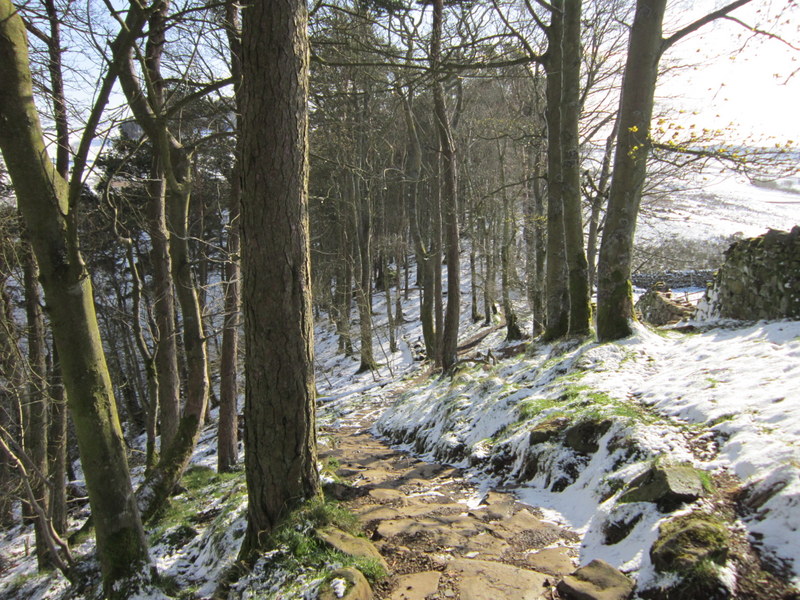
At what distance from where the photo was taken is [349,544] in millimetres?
3049

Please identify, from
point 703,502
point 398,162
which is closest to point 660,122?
point 703,502

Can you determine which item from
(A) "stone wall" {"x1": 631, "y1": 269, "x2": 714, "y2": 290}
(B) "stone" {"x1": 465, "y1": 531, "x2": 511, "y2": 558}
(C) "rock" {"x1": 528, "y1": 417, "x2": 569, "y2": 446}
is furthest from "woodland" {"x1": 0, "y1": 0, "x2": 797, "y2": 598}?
(A) "stone wall" {"x1": 631, "y1": 269, "x2": 714, "y2": 290}

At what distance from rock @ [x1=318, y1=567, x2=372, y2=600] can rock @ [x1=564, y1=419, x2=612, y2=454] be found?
240 cm

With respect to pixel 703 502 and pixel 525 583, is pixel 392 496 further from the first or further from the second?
pixel 703 502

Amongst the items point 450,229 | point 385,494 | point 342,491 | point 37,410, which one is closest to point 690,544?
point 385,494

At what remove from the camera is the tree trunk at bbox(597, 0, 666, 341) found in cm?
634

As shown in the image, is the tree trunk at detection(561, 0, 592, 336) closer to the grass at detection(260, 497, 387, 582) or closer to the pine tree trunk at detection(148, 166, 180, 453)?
the grass at detection(260, 497, 387, 582)

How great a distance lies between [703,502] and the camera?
9.11ft

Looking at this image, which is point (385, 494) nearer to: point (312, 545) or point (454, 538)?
point (454, 538)

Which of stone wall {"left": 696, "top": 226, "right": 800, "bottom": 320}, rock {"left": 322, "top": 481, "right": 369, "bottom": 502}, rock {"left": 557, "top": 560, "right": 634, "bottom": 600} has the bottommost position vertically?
rock {"left": 322, "top": 481, "right": 369, "bottom": 502}

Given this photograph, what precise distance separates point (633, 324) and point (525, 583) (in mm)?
4972

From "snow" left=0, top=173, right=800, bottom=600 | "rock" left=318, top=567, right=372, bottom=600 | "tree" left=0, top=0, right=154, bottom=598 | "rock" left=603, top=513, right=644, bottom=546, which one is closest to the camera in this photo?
"rock" left=318, top=567, right=372, bottom=600

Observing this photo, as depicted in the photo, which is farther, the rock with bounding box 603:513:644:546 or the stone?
the stone

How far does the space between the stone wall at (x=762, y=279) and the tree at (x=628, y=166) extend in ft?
5.12
